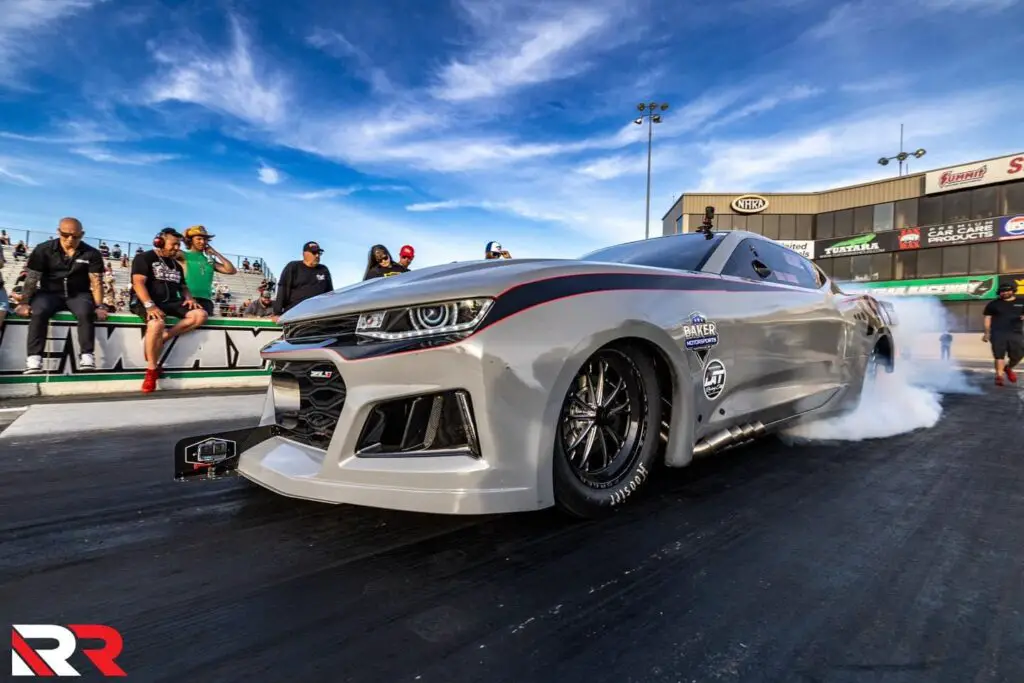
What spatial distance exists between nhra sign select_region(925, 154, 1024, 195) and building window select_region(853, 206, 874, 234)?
2.89m

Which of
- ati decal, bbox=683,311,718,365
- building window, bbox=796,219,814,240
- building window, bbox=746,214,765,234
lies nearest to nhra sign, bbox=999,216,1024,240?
building window, bbox=796,219,814,240

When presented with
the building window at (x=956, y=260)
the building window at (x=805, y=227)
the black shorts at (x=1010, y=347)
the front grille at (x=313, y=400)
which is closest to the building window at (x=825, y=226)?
the building window at (x=805, y=227)

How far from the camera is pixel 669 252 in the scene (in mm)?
3109

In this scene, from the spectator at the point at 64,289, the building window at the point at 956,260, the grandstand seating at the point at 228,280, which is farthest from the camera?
the building window at the point at 956,260

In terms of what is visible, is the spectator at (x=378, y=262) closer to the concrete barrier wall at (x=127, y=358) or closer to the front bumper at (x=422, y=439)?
the concrete barrier wall at (x=127, y=358)

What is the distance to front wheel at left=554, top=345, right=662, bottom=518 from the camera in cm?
199

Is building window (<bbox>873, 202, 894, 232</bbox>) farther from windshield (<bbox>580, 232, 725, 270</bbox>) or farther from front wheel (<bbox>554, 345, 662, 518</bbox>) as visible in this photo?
front wheel (<bbox>554, 345, 662, 518</bbox>)

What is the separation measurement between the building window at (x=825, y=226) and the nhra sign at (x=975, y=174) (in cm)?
497

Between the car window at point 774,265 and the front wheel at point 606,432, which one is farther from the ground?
the car window at point 774,265

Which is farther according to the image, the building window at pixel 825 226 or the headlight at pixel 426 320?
the building window at pixel 825 226

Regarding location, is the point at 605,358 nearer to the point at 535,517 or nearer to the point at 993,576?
the point at 535,517

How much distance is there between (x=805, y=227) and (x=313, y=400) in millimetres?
39001

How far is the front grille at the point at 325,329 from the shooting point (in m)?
2.00

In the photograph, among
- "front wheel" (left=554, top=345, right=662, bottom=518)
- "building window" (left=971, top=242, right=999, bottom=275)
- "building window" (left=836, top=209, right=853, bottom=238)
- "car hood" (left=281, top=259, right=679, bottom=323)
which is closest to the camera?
"car hood" (left=281, top=259, right=679, bottom=323)
